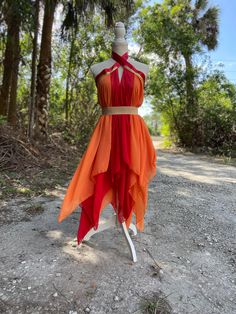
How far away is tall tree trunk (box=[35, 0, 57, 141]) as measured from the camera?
6590mm

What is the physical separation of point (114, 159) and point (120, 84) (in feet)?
1.79

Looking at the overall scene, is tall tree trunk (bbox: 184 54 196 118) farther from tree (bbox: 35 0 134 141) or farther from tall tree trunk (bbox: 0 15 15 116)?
tall tree trunk (bbox: 0 15 15 116)

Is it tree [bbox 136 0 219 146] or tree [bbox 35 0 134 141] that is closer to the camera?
tree [bbox 35 0 134 141]

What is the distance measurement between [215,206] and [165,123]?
26.8 feet

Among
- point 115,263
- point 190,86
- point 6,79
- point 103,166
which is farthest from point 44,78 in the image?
point 115,263

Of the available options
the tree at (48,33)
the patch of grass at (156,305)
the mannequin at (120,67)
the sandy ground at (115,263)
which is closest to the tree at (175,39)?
the tree at (48,33)

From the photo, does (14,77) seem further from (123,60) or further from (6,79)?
(123,60)

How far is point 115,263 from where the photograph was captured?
226cm

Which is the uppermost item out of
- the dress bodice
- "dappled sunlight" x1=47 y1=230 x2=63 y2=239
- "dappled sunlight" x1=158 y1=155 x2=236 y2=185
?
the dress bodice

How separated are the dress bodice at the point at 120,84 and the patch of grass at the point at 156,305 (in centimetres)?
132

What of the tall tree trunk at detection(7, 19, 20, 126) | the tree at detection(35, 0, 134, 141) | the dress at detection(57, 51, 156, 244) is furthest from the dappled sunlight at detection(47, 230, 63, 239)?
the tall tree trunk at detection(7, 19, 20, 126)

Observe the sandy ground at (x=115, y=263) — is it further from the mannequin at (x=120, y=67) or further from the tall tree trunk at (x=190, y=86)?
the tall tree trunk at (x=190, y=86)

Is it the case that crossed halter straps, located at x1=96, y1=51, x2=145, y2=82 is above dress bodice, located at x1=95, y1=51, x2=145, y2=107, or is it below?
above

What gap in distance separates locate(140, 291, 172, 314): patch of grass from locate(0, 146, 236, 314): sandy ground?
2cm
